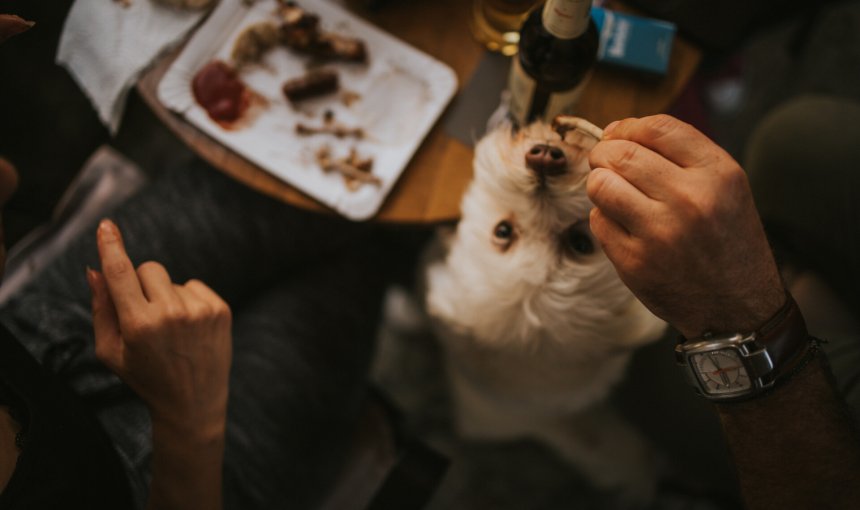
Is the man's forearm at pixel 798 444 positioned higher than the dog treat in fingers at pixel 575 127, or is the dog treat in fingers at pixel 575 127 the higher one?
the dog treat in fingers at pixel 575 127

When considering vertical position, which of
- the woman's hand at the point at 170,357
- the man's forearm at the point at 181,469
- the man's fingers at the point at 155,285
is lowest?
the man's forearm at the point at 181,469

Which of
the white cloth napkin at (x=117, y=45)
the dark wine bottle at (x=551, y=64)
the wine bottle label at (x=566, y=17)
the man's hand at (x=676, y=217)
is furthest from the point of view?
the white cloth napkin at (x=117, y=45)

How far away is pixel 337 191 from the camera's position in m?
0.94

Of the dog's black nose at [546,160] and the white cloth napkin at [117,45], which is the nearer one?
the dog's black nose at [546,160]

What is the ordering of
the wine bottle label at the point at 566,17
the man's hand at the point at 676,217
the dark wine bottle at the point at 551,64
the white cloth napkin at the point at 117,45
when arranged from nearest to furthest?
the man's hand at the point at 676,217 → the wine bottle label at the point at 566,17 → the dark wine bottle at the point at 551,64 → the white cloth napkin at the point at 117,45

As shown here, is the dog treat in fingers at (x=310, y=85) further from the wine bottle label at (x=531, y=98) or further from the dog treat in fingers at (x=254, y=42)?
the wine bottle label at (x=531, y=98)

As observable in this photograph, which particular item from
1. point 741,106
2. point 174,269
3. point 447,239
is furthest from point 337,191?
point 741,106

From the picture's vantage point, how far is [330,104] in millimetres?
990

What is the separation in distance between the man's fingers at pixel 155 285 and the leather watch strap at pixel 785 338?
2.44 ft

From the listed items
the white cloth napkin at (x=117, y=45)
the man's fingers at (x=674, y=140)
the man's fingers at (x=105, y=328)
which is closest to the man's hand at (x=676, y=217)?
the man's fingers at (x=674, y=140)

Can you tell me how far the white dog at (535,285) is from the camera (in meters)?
0.70

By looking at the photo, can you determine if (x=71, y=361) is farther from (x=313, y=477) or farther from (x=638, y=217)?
(x=638, y=217)

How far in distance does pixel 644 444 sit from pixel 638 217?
976mm

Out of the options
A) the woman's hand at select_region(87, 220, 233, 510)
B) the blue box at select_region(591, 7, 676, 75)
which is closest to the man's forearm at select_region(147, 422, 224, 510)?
the woman's hand at select_region(87, 220, 233, 510)
